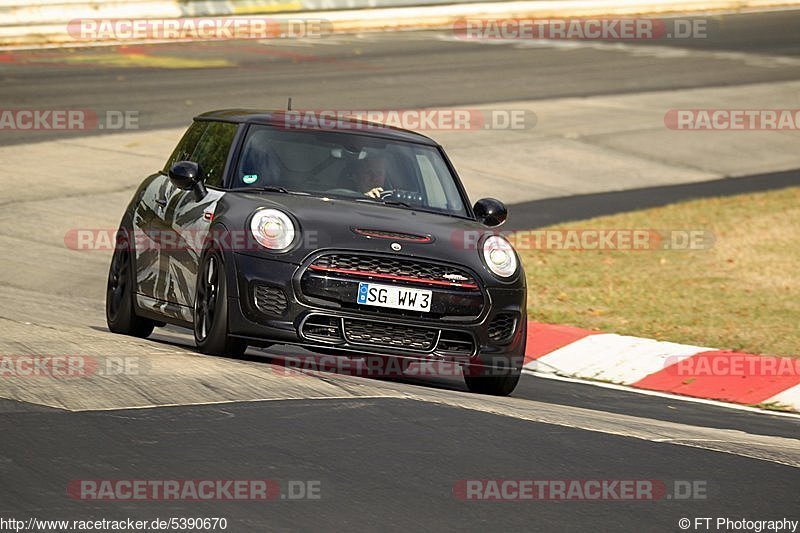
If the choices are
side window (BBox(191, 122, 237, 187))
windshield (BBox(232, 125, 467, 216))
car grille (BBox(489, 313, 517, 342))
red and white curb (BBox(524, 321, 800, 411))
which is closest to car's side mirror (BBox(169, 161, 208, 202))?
side window (BBox(191, 122, 237, 187))

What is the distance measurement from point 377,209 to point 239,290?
3.62 feet

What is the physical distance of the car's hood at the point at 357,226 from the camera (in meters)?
8.87

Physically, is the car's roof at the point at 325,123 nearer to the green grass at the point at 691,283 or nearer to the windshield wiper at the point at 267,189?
the windshield wiper at the point at 267,189

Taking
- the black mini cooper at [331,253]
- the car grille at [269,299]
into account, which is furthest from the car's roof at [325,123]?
the car grille at [269,299]

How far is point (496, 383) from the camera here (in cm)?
950

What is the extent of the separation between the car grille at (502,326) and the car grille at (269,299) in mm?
1250

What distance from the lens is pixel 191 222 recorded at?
31.5 feet

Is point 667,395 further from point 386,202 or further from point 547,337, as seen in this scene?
point 386,202

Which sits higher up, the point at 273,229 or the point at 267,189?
the point at 267,189

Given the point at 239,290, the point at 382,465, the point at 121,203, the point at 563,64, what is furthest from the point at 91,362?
the point at 563,64

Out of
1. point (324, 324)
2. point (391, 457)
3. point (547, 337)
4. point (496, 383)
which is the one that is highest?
point (324, 324)

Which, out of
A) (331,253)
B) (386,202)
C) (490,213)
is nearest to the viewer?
(331,253)

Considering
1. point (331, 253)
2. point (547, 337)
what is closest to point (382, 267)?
point (331, 253)

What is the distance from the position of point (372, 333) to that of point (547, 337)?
353cm
